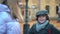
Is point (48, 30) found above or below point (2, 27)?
below

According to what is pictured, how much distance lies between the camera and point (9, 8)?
2969 mm

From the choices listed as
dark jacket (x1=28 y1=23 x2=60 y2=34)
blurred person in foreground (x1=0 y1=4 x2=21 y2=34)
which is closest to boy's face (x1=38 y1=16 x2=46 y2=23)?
dark jacket (x1=28 y1=23 x2=60 y2=34)

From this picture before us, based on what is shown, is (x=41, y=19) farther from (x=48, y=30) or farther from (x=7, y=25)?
(x=7, y=25)

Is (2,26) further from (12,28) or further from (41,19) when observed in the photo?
(41,19)

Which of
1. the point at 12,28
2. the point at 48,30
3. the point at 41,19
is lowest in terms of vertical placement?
the point at 48,30

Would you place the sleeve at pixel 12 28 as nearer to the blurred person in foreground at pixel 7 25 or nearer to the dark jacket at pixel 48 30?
the blurred person in foreground at pixel 7 25

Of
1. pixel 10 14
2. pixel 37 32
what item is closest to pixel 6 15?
pixel 10 14

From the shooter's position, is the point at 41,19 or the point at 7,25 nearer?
the point at 7,25

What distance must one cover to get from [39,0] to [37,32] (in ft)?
63.0

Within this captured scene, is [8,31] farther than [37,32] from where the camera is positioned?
No

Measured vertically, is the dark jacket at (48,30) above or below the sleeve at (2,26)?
below

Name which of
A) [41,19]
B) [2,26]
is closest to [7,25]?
[2,26]

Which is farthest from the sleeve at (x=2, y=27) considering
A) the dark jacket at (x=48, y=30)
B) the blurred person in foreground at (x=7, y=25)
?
the dark jacket at (x=48, y=30)

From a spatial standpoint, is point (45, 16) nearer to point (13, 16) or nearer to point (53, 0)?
point (13, 16)
